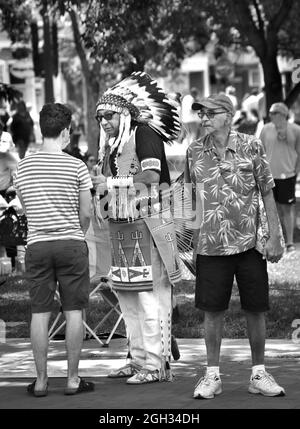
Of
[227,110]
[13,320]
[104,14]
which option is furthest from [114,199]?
[104,14]

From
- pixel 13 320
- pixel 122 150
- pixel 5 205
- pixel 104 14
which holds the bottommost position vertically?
pixel 13 320

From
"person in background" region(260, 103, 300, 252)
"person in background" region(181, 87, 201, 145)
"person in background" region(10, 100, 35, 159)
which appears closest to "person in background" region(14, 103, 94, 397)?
"person in background" region(181, 87, 201, 145)

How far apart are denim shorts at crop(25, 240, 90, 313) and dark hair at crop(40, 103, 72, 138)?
70 cm

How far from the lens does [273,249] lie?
707cm

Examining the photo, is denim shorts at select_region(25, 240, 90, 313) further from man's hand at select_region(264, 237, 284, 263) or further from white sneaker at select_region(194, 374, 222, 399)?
man's hand at select_region(264, 237, 284, 263)

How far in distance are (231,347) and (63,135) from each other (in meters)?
2.47

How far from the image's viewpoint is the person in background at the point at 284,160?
14.8 metres

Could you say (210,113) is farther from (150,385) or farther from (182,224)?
(150,385)

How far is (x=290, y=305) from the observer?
35.1ft

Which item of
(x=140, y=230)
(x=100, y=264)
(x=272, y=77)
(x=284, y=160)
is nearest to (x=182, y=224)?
(x=140, y=230)

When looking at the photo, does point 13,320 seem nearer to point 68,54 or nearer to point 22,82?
point 68,54

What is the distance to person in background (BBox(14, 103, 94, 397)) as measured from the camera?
7.18m

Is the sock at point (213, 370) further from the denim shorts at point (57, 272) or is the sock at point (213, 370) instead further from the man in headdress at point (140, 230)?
the denim shorts at point (57, 272)

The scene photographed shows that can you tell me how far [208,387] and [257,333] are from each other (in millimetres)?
462
